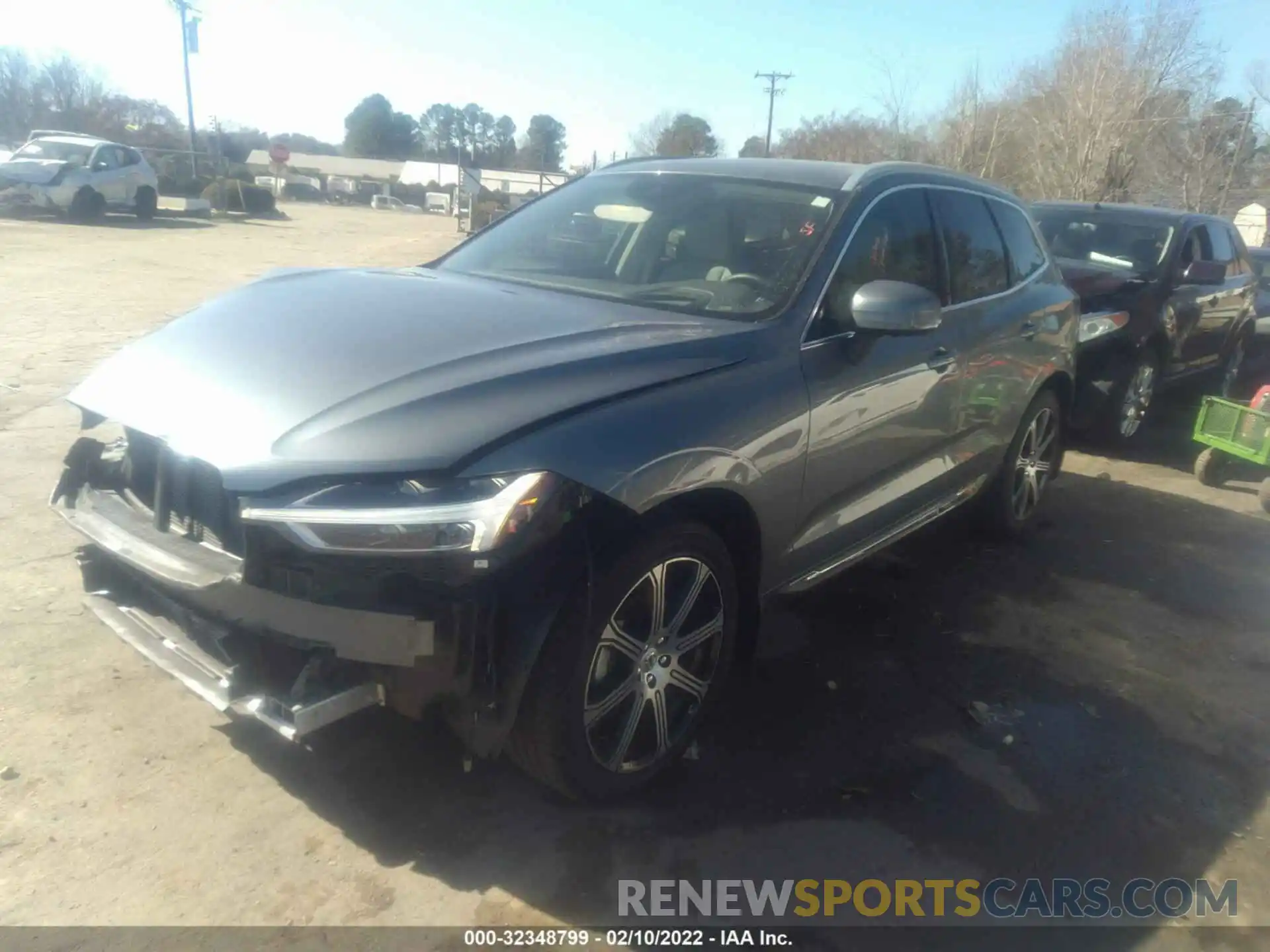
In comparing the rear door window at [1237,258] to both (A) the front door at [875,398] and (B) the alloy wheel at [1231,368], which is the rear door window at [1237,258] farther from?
(A) the front door at [875,398]

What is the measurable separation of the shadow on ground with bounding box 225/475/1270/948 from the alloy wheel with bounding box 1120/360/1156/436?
9.91 feet

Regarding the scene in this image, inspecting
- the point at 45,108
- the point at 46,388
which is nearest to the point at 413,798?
the point at 46,388

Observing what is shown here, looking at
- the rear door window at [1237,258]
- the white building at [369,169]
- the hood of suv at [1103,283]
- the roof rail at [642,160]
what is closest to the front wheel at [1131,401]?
the hood of suv at [1103,283]

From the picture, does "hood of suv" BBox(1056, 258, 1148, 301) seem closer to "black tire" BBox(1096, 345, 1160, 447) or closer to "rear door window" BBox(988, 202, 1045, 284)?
"black tire" BBox(1096, 345, 1160, 447)

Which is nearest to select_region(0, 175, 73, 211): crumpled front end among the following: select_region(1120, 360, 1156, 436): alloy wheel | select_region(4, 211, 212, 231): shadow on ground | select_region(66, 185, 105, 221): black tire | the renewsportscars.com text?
select_region(66, 185, 105, 221): black tire

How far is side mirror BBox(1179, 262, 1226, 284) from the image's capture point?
7.39 meters

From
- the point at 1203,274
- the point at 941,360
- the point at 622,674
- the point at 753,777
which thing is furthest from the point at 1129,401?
the point at 622,674

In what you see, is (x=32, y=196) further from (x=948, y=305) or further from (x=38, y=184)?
(x=948, y=305)

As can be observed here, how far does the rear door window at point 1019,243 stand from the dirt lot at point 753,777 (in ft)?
5.11

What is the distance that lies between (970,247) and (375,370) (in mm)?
3031

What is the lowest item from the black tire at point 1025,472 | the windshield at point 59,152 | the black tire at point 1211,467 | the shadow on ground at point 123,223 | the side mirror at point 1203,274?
the shadow on ground at point 123,223

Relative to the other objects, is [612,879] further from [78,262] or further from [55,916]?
[78,262]

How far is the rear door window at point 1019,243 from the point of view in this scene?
497 centimetres

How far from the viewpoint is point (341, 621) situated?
2301 millimetres
